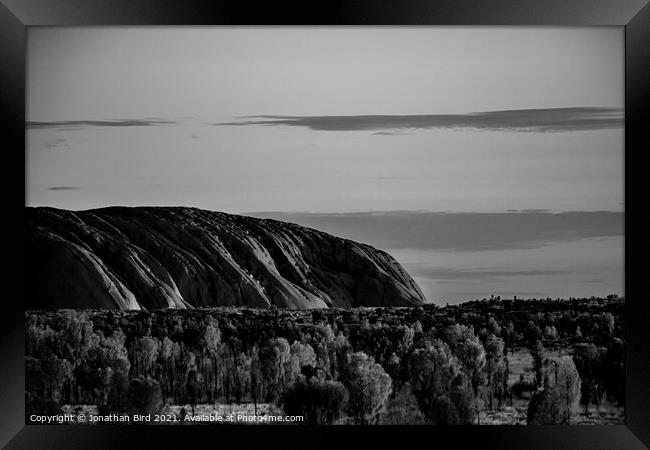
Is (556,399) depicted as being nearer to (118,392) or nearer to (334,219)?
(334,219)

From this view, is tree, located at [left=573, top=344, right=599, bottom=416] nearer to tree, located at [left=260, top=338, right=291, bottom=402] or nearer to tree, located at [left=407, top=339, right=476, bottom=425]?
tree, located at [left=407, top=339, right=476, bottom=425]

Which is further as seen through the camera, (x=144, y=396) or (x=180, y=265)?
(x=180, y=265)

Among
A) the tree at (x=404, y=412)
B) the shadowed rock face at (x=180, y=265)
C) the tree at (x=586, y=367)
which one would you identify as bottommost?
the tree at (x=404, y=412)

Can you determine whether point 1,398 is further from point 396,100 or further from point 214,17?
point 396,100

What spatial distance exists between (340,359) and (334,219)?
2.63 feet

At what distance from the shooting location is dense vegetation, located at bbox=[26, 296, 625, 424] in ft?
17.3

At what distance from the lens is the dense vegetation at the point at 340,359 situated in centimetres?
526

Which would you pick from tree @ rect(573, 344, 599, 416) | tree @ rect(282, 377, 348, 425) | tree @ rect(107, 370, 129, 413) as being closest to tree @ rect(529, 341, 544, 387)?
tree @ rect(573, 344, 599, 416)

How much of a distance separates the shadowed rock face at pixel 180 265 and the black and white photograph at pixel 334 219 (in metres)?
0.01

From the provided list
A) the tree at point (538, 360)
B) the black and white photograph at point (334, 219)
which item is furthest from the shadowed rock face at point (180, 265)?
the tree at point (538, 360)

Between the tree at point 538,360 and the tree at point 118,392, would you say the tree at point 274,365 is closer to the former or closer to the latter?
the tree at point 118,392

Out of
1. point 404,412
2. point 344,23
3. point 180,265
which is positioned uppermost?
point 344,23

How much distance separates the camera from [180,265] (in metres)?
5.36

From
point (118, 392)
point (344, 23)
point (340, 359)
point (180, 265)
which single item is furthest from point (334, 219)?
point (118, 392)
